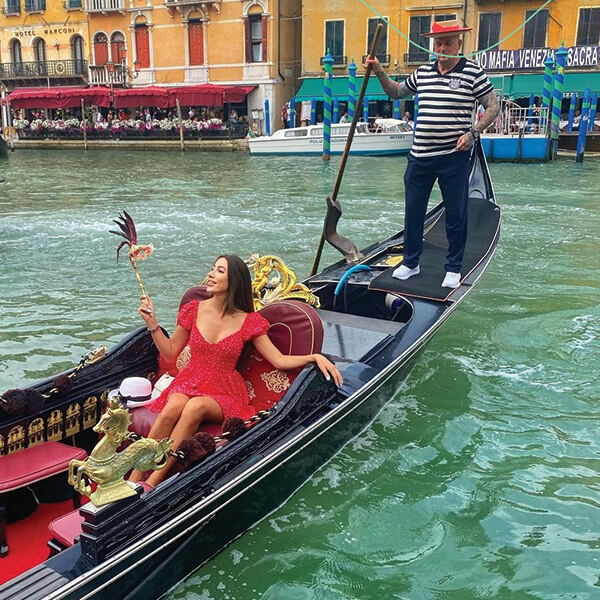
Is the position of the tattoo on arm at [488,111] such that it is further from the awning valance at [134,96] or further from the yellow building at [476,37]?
the awning valance at [134,96]

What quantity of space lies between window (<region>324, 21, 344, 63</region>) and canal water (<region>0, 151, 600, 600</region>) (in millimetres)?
11769

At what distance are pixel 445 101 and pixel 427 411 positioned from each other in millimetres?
1407

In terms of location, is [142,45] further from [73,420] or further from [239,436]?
[239,436]

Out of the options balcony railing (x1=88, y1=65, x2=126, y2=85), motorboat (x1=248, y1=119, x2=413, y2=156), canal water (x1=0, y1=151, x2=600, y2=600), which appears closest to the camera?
canal water (x1=0, y1=151, x2=600, y2=600)

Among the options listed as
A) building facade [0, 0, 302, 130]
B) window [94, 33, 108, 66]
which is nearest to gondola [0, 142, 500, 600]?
building facade [0, 0, 302, 130]

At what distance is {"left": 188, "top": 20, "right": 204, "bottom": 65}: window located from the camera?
787 inches

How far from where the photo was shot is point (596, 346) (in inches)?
153

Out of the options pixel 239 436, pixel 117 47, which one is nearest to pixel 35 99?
pixel 117 47

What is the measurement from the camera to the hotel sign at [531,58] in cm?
1658

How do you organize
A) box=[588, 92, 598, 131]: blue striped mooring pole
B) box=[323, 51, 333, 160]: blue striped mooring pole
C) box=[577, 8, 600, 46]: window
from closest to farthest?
box=[588, 92, 598, 131]: blue striped mooring pole → box=[323, 51, 333, 160]: blue striped mooring pole → box=[577, 8, 600, 46]: window

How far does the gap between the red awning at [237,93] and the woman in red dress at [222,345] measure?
58.4ft

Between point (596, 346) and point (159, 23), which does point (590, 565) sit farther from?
point (159, 23)

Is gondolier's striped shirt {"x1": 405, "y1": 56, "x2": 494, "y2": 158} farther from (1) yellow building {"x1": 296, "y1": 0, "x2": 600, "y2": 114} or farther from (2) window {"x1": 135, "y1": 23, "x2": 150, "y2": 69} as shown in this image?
(2) window {"x1": 135, "y1": 23, "x2": 150, "y2": 69}

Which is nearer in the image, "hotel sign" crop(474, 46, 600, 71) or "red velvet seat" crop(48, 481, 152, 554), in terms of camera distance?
"red velvet seat" crop(48, 481, 152, 554)
